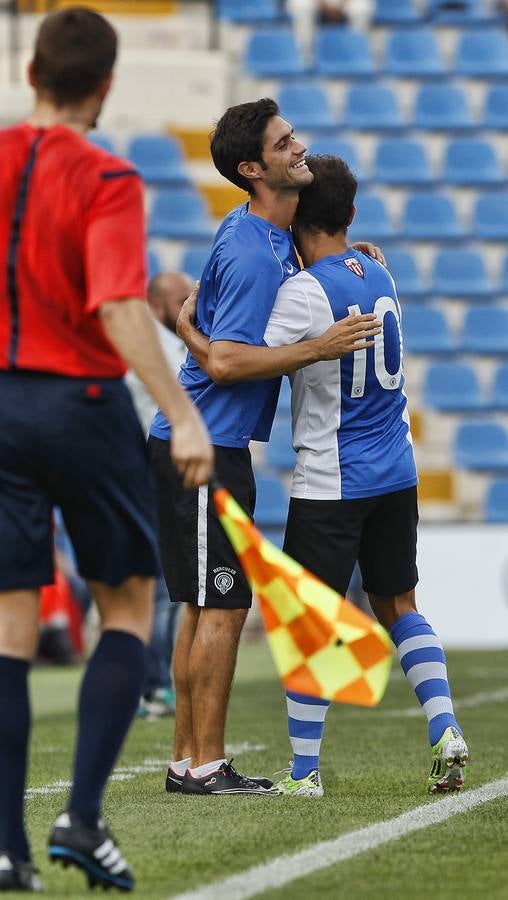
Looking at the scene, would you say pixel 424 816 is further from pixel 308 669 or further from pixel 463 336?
pixel 463 336

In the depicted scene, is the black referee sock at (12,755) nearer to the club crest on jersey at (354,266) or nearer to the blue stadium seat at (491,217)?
the club crest on jersey at (354,266)

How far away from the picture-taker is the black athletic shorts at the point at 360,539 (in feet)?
15.6

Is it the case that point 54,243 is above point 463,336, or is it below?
above

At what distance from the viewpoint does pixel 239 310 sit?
4.62 metres

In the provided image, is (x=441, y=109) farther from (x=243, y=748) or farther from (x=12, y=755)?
(x=12, y=755)

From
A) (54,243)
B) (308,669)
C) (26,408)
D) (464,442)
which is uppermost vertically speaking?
(54,243)

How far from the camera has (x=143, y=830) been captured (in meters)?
4.00

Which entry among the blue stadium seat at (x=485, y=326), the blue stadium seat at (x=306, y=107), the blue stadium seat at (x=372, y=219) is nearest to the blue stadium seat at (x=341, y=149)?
the blue stadium seat at (x=306, y=107)

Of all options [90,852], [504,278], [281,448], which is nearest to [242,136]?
[90,852]

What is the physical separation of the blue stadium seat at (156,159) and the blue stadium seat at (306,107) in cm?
139

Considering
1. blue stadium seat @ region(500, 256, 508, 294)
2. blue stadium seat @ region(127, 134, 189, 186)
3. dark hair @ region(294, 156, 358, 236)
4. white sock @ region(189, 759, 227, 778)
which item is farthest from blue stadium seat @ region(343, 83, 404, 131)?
white sock @ region(189, 759, 227, 778)

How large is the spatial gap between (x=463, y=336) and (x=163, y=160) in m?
3.44

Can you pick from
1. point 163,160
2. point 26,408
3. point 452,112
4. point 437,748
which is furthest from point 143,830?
point 452,112

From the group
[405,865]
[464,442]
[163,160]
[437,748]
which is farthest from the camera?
[163,160]
